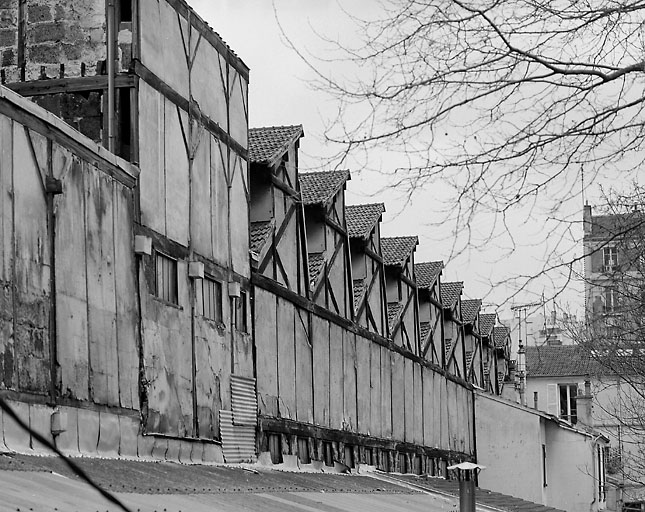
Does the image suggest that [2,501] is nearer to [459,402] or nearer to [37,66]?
[37,66]

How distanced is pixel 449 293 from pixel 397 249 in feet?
27.8

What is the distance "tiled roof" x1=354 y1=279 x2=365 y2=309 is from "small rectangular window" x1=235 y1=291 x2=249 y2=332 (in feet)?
29.5

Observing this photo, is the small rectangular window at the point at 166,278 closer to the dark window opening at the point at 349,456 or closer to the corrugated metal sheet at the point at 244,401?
the corrugated metal sheet at the point at 244,401

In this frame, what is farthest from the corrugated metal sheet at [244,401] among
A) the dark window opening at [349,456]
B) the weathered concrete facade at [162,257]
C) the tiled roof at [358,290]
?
the tiled roof at [358,290]

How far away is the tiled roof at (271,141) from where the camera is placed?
23.0m

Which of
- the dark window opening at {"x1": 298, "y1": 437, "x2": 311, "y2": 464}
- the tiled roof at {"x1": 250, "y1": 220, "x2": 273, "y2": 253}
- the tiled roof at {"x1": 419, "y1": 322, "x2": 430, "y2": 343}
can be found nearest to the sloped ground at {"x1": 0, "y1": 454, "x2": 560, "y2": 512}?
the dark window opening at {"x1": 298, "y1": 437, "x2": 311, "y2": 464}

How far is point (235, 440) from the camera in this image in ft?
65.5


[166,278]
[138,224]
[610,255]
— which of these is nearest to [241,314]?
[166,278]

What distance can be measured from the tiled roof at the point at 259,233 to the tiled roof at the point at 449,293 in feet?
68.7

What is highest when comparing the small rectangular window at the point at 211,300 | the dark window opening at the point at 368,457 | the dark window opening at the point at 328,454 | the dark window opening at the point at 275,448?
the small rectangular window at the point at 211,300

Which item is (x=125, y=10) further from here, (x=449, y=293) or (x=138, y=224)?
(x=449, y=293)

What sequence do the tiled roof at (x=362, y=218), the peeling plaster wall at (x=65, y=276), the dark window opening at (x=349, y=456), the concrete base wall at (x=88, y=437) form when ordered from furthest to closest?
the tiled roof at (x=362, y=218), the dark window opening at (x=349, y=456), the peeling plaster wall at (x=65, y=276), the concrete base wall at (x=88, y=437)

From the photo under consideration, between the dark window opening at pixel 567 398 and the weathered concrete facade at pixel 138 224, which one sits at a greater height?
the weathered concrete facade at pixel 138 224

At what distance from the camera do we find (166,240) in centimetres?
1766
